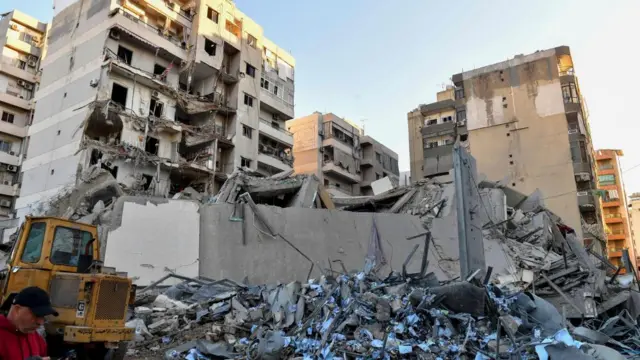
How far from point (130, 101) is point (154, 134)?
2.50m

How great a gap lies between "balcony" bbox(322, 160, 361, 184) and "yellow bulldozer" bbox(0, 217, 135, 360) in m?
36.3

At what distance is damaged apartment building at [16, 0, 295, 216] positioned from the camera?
27500 millimetres

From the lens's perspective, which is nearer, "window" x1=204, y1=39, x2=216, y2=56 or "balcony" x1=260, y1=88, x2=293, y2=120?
"window" x1=204, y1=39, x2=216, y2=56

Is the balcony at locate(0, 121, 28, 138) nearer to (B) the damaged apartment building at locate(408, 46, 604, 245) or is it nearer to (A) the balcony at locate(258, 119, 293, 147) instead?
Answer: (A) the balcony at locate(258, 119, 293, 147)

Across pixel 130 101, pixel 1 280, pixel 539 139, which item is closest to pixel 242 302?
pixel 1 280

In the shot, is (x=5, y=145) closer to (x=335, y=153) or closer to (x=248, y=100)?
(x=248, y=100)

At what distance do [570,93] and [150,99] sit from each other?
3133 cm

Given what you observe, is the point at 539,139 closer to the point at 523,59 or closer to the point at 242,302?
the point at 523,59

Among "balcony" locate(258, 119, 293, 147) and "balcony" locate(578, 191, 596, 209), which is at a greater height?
"balcony" locate(258, 119, 293, 147)

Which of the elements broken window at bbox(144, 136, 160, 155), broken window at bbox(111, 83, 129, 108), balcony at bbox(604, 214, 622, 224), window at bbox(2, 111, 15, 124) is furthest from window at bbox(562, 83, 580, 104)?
window at bbox(2, 111, 15, 124)

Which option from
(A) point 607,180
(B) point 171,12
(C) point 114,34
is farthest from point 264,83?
(A) point 607,180

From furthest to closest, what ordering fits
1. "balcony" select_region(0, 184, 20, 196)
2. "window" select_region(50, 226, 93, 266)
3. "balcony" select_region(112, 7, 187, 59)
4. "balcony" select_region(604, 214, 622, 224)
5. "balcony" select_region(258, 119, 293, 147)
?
"balcony" select_region(604, 214, 622, 224)
"balcony" select_region(258, 119, 293, 147)
"balcony" select_region(0, 184, 20, 196)
"balcony" select_region(112, 7, 187, 59)
"window" select_region(50, 226, 93, 266)

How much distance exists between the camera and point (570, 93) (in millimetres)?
36188

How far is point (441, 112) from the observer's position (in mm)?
44844
